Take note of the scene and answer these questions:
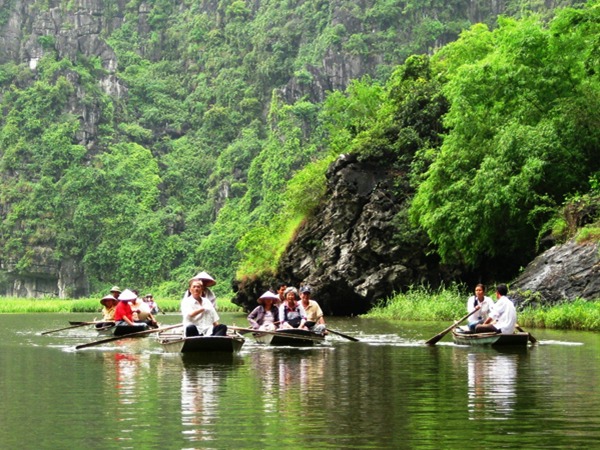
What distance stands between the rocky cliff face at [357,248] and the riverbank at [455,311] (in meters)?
1.13

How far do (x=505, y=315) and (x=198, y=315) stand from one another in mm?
6739

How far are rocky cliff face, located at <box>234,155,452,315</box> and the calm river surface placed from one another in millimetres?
26258

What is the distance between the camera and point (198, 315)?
22375 mm

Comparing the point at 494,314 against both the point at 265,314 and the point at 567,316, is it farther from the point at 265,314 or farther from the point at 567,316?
the point at 567,316

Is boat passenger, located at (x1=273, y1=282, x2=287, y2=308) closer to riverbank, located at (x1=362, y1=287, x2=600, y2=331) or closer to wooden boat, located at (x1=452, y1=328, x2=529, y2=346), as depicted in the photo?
wooden boat, located at (x1=452, y1=328, x2=529, y2=346)

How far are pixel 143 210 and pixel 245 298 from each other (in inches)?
2596

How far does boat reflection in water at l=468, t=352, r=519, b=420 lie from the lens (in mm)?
13719

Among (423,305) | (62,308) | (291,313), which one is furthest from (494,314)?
(62,308)

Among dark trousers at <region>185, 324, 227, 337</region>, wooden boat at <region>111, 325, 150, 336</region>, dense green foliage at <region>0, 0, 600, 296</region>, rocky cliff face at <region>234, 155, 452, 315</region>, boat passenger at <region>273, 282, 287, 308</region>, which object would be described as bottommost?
wooden boat at <region>111, 325, 150, 336</region>

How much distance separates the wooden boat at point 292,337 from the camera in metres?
26.1

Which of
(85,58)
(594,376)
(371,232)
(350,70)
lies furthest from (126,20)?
(594,376)

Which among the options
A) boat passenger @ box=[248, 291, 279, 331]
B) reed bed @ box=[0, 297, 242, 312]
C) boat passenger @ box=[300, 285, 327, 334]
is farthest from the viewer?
reed bed @ box=[0, 297, 242, 312]

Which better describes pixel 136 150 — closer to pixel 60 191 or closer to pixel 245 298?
pixel 60 191

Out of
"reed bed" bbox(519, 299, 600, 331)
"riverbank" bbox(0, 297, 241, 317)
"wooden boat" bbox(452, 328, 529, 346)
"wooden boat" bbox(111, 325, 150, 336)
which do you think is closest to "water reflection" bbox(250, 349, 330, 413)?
"wooden boat" bbox(452, 328, 529, 346)
